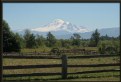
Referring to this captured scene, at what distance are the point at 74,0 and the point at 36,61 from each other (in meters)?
4.02

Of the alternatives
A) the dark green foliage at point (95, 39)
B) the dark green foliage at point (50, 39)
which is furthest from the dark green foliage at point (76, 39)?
the dark green foliage at point (50, 39)

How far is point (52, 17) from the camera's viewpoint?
11109 millimetres

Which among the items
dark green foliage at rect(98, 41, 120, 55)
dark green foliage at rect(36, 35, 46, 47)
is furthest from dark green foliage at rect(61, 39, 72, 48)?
dark green foliage at rect(98, 41, 120, 55)

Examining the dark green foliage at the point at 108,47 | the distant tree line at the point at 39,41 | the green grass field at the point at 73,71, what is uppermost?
the distant tree line at the point at 39,41

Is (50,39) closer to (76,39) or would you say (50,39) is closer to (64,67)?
(76,39)

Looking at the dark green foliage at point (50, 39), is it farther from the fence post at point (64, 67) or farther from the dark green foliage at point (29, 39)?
the fence post at point (64, 67)

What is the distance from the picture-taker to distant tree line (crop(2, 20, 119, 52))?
907 cm

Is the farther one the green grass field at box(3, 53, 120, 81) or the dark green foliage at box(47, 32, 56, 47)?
the dark green foliage at box(47, 32, 56, 47)

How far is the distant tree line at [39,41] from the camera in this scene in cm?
907

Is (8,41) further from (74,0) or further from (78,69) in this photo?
(74,0)

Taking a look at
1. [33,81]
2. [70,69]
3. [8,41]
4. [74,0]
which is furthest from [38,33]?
[74,0]

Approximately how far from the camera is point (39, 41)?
398 inches

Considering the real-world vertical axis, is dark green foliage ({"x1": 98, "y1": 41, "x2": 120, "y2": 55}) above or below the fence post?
above

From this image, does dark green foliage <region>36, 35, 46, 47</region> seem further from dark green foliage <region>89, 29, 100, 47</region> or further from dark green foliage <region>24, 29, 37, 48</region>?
dark green foliage <region>89, 29, 100, 47</region>
